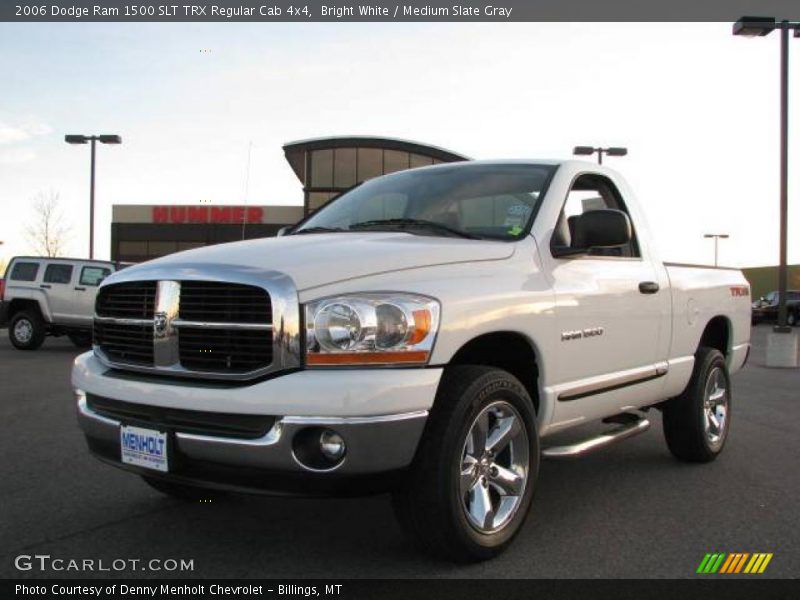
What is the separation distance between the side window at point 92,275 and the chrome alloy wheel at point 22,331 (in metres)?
1.36

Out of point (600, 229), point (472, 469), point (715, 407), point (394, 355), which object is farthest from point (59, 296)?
point (394, 355)

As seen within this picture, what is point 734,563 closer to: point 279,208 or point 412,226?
point 412,226

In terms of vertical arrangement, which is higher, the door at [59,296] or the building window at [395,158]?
the building window at [395,158]

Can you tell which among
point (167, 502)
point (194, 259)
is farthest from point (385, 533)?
point (194, 259)

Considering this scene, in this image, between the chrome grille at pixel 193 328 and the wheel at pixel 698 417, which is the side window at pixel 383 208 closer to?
the chrome grille at pixel 193 328

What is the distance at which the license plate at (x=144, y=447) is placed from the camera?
9.96 ft

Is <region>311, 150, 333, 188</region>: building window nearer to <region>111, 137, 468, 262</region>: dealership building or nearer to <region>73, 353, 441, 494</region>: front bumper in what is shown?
<region>111, 137, 468, 262</region>: dealership building

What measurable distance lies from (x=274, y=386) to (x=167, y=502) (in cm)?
181

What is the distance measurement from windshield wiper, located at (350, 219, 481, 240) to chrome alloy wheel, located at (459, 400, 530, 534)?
37.4 inches

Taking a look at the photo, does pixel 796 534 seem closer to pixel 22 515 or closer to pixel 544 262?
pixel 544 262

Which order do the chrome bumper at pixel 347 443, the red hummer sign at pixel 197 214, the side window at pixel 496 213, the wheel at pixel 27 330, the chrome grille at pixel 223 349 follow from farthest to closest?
1. the red hummer sign at pixel 197 214
2. the wheel at pixel 27 330
3. the side window at pixel 496 213
4. the chrome grille at pixel 223 349
5. the chrome bumper at pixel 347 443

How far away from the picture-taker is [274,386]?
2.84 metres

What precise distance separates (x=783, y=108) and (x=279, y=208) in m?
29.7

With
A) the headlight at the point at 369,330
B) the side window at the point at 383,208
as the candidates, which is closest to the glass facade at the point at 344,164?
the side window at the point at 383,208
